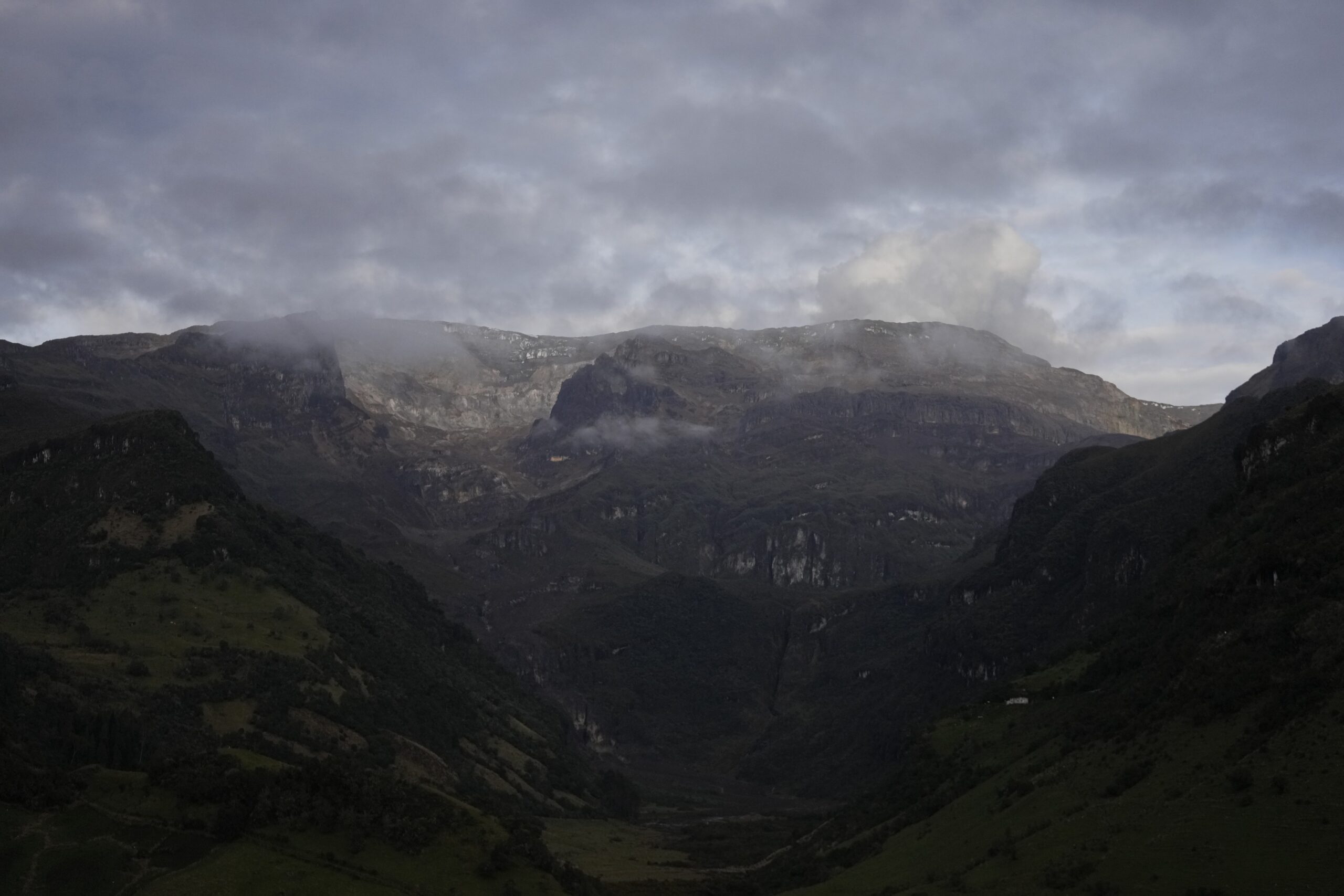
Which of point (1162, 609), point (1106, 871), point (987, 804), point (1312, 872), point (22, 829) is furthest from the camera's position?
point (1162, 609)

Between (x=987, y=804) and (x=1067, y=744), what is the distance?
1187cm

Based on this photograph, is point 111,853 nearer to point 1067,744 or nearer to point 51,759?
point 51,759

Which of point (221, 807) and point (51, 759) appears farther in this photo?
point (51, 759)

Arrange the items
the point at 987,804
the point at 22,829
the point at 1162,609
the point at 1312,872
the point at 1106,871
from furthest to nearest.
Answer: the point at 1162,609 < the point at 987,804 < the point at 22,829 < the point at 1106,871 < the point at 1312,872

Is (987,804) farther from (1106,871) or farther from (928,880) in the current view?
(1106,871)

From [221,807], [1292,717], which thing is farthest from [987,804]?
[221,807]

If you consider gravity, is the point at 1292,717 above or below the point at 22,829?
above

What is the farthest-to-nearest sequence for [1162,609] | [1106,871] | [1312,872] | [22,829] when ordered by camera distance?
[1162,609]
[22,829]
[1106,871]
[1312,872]

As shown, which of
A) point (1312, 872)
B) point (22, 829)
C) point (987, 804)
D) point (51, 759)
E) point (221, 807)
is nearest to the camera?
point (1312, 872)

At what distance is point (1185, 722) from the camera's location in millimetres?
123438

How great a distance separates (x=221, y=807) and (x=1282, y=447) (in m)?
147

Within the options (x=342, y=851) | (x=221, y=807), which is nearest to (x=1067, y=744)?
(x=342, y=851)

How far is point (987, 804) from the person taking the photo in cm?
14988

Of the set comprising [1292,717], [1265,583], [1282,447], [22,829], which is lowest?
[22,829]
